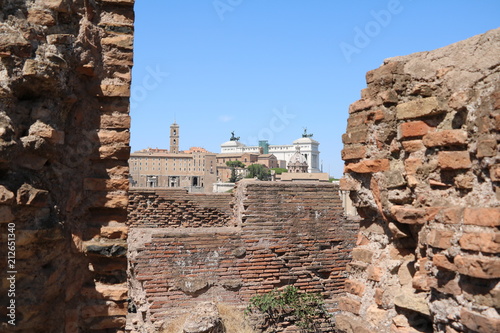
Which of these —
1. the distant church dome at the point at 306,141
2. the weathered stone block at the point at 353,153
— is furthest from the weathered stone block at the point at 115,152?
the distant church dome at the point at 306,141

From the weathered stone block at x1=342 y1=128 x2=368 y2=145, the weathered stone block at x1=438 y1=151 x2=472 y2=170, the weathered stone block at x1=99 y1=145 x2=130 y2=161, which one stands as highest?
the weathered stone block at x1=342 y1=128 x2=368 y2=145

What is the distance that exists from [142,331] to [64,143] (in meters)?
4.97

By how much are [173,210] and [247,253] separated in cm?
417

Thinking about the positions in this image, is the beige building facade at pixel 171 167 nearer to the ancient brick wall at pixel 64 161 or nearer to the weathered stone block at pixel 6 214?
the ancient brick wall at pixel 64 161

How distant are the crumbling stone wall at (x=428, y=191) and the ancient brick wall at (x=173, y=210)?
780cm

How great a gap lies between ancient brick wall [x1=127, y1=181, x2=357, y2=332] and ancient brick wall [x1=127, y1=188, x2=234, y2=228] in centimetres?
290

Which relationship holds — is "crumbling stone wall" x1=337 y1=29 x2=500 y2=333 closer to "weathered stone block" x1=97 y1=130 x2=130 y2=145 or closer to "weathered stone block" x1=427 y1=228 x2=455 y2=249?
"weathered stone block" x1=427 y1=228 x2=455 y2=249

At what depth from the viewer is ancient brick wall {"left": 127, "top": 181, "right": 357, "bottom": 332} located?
7.04 m

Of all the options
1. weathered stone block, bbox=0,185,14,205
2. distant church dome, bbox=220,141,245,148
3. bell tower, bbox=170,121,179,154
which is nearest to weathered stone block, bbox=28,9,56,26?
weathered stone block, bbox=0,185,14,205

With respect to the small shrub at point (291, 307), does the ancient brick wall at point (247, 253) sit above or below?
above

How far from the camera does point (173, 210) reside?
37.3 feet

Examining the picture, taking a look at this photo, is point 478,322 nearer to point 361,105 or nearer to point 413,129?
point 413,129

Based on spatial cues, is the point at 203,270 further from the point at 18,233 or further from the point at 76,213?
the point at 18,233

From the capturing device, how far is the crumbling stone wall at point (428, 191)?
2.40 meters
